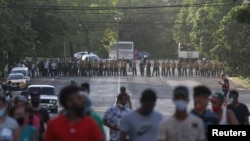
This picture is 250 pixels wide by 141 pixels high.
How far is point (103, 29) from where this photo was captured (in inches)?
5084

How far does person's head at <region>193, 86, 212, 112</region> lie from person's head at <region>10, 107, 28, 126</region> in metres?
2.79

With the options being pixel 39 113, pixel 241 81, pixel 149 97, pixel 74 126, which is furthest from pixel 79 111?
pixel 241 81

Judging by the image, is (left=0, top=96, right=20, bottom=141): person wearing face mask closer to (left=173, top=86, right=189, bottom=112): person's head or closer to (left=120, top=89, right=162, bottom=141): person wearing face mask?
(left=120, top=89, right=162, bottom=141): person wearing face mask

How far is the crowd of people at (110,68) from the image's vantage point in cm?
8038

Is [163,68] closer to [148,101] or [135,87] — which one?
[135,87]

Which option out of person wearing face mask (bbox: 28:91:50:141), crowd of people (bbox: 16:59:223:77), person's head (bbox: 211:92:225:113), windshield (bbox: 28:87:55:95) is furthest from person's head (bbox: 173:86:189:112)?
crowd of people (bbox: 16:59:223:77)

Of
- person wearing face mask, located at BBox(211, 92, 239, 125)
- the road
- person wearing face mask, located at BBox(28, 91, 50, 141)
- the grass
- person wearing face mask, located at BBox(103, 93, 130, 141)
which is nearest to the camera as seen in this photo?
person wearing face mask, located at BBox(211, 92, 239, 125)

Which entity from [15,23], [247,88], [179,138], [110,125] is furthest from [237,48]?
[179,138]

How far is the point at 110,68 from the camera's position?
8300 cm

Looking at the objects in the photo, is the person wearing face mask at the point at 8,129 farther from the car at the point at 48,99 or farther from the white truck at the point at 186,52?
the white truck at the point at 186,52

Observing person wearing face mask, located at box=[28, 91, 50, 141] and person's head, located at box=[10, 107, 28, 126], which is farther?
person wearing face mask, located at box=[28, 91, 50, 141]

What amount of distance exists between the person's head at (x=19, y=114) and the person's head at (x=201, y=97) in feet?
9.14

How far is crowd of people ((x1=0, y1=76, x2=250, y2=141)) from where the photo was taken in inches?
410

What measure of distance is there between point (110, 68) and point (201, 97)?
70391 millimetres
